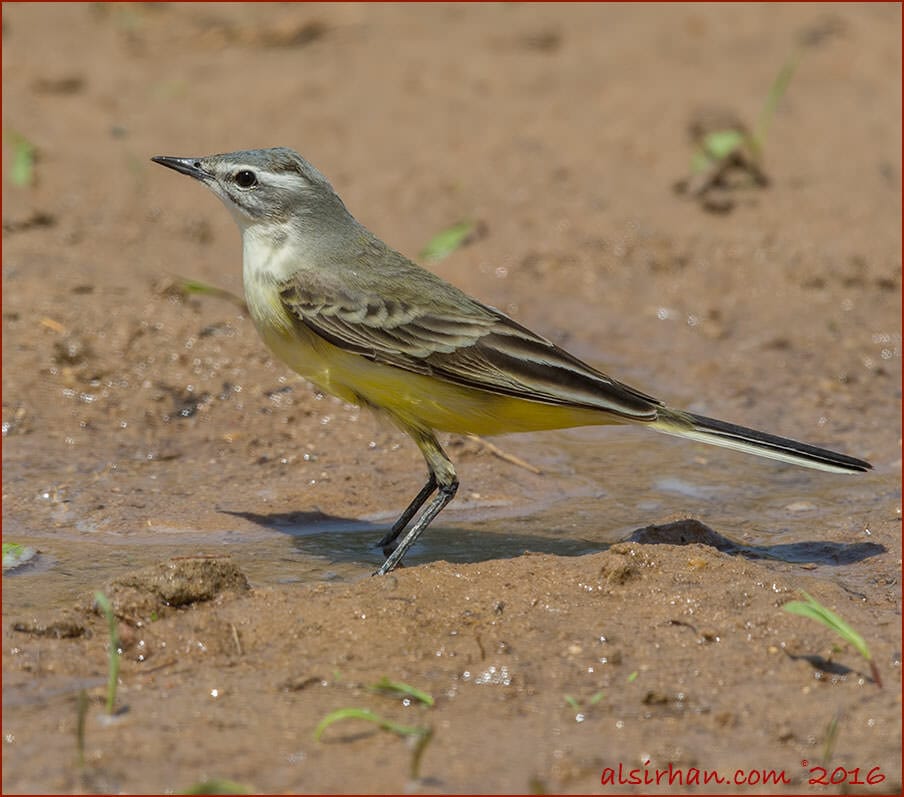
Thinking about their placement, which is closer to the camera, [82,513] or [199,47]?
[82,513]

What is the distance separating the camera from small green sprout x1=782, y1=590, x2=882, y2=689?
549 centimetres

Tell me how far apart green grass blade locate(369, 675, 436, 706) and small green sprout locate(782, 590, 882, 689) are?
157cm

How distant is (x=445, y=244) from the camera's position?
12.0 m

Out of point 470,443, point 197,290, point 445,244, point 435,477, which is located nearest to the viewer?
point 435,477

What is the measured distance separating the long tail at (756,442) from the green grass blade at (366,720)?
2787mm

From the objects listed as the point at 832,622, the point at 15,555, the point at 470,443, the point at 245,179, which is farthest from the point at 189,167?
the point at 832,622

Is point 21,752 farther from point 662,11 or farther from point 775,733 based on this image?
point 662,11

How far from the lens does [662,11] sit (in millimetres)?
17078

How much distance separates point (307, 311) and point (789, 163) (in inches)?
298

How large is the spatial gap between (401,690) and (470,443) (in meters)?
3.82

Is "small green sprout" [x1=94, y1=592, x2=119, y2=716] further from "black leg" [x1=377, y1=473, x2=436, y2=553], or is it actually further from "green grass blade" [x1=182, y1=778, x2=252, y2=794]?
"black leg" [x1=377, y1=473, x2=436, y2=553]

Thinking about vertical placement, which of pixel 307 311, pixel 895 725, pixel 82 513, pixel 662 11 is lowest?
pixel 82 513

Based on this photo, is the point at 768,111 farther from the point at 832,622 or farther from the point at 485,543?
the point at 832,622

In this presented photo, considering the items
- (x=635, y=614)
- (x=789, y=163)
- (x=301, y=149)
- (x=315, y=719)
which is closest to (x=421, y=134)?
(x=301, y=149)
